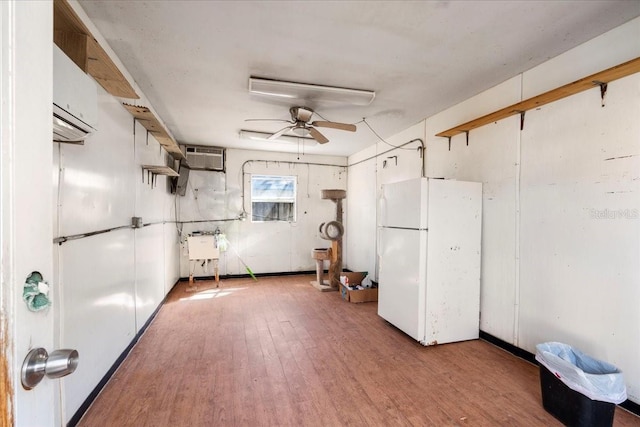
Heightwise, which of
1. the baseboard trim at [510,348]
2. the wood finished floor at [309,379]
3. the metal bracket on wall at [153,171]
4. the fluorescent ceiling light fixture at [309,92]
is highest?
the fluorescent ceiling light fixture at [309,92]

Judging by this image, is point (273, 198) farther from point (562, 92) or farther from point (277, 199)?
point (562, 92)

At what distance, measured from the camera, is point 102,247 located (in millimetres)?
2000

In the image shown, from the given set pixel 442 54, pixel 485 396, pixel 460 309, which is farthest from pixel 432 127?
pixel 485 396

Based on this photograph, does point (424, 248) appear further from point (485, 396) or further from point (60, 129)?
point (60, 129)

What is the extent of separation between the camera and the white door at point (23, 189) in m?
0.48

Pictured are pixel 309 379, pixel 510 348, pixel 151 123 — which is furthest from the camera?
pixel 151 123

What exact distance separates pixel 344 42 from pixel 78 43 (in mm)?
1527

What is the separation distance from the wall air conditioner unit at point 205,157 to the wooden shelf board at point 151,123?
→ 4.33 ft

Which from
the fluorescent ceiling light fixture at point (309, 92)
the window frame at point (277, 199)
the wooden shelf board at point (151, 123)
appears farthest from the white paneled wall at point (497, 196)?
the window frame at point (277, 199)

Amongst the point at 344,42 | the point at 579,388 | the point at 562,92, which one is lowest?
the point at 579,388

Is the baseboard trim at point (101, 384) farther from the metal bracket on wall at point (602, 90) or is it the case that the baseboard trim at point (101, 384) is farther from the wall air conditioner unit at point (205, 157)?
the metal bracket on wall at point (602, 90)

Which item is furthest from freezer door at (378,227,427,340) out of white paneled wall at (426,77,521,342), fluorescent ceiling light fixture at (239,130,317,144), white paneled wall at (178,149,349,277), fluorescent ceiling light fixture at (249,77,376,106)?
white paneled wall at (178,149,349,277)

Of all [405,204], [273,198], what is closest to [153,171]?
[273,198]

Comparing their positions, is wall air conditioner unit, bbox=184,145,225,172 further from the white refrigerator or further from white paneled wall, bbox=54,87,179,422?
the white refrigerator
